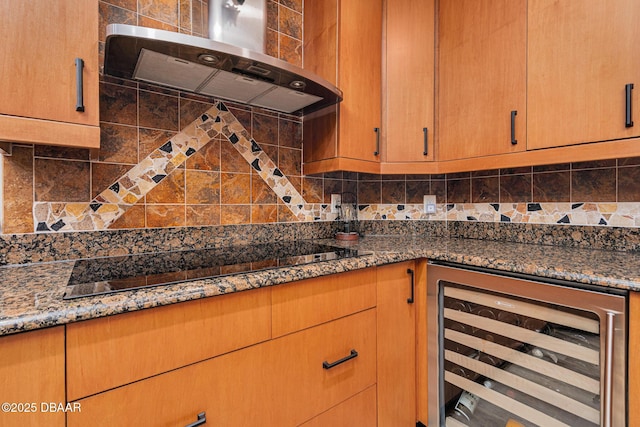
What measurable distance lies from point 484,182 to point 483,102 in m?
0.51

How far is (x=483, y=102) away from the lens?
1.46 meters

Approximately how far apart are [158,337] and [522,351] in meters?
1.22

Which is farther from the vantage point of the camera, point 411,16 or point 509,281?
point 411,16

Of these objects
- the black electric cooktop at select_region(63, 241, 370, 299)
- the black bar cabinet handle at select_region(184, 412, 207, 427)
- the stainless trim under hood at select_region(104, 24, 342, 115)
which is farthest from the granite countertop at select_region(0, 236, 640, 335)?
the stainless trim under hood at select_region(104, 24, 342, 115)

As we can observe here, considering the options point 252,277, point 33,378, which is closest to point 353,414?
point 252,277

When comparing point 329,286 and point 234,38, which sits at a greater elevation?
point 234,38

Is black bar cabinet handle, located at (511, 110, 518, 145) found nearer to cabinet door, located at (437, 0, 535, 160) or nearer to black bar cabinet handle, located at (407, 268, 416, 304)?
cabinet door, located at (437, 0, 535, 160)

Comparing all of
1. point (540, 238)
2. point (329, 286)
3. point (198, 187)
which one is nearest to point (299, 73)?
point (198, 187)

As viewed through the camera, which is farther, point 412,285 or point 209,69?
point 412,285

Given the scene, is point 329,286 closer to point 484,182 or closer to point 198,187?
point 198,187

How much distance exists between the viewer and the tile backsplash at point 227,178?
1084mm

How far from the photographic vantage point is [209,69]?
3.64ft

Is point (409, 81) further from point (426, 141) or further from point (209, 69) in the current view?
point (209, 69)

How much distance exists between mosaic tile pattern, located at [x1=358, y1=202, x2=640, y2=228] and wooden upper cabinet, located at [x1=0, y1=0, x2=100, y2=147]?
150 centimetres
